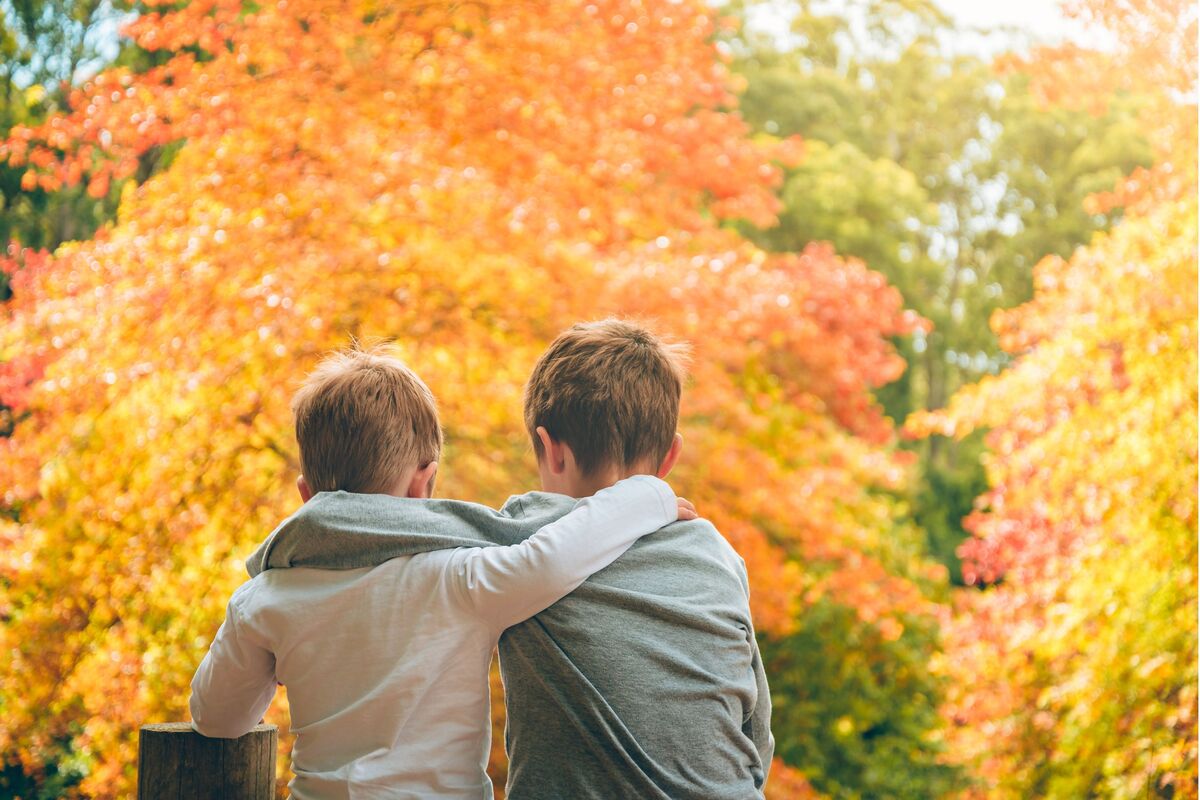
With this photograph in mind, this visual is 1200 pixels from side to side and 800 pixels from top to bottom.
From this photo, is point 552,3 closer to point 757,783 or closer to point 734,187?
point 734,187

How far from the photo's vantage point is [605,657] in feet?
4.52

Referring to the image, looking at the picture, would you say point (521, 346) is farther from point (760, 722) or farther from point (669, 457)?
point (760, 722)

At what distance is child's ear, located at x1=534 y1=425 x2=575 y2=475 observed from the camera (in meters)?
1.54

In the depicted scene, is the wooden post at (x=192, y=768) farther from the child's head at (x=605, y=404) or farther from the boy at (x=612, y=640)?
the child's head at (x=605, y=404)

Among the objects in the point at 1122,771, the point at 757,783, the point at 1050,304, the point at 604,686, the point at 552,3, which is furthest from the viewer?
the point at 1050,304

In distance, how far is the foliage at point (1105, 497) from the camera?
13.9 ft

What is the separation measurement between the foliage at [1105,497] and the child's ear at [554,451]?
3334 millimetres

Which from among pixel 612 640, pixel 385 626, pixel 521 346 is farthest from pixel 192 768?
pixel 521 346

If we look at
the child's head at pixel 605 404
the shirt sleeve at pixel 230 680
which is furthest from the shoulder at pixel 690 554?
the shirt sleeve at pixel 230 680

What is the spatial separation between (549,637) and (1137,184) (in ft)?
16.4

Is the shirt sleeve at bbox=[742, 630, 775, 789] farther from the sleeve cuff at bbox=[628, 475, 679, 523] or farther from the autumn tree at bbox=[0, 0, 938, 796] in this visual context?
the autumn tree at bbox=[0, 0, 938, 796]

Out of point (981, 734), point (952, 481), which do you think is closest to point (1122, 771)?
point (981, 734)

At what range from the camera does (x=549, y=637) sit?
1.39 metres

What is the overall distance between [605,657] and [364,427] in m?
0.42
